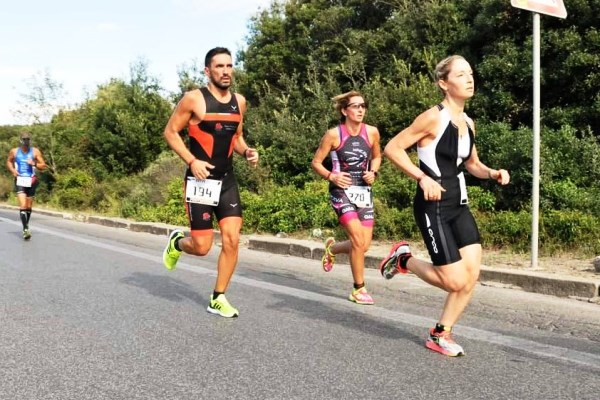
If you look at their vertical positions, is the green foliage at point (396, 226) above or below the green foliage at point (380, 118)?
below

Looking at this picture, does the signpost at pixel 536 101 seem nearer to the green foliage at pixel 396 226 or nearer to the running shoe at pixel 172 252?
the green foliage at pixel 396 226

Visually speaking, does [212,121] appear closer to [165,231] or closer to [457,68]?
[457,68]

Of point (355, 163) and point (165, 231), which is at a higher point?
point (355, 163)

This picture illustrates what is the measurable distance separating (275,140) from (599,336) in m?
13.0

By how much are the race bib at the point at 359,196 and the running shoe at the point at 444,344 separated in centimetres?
201

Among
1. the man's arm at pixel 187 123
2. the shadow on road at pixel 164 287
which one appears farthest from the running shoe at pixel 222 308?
the man's arm at pixel 187 123

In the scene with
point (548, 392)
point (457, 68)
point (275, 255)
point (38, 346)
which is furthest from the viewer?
point (275, 255)

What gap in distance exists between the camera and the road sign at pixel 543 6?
6.87 meters

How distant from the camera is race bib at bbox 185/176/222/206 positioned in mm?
5402

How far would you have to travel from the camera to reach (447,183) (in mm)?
4211

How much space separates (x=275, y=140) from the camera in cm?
1705

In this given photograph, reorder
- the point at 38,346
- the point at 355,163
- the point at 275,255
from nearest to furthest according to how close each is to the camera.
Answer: the point at 38,346 < the point at 355,163 < the point at 275,255

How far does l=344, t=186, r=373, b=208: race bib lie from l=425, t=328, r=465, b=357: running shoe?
6.59 ft

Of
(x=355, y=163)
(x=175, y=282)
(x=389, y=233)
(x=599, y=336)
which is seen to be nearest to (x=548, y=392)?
(x=599, y=336)
